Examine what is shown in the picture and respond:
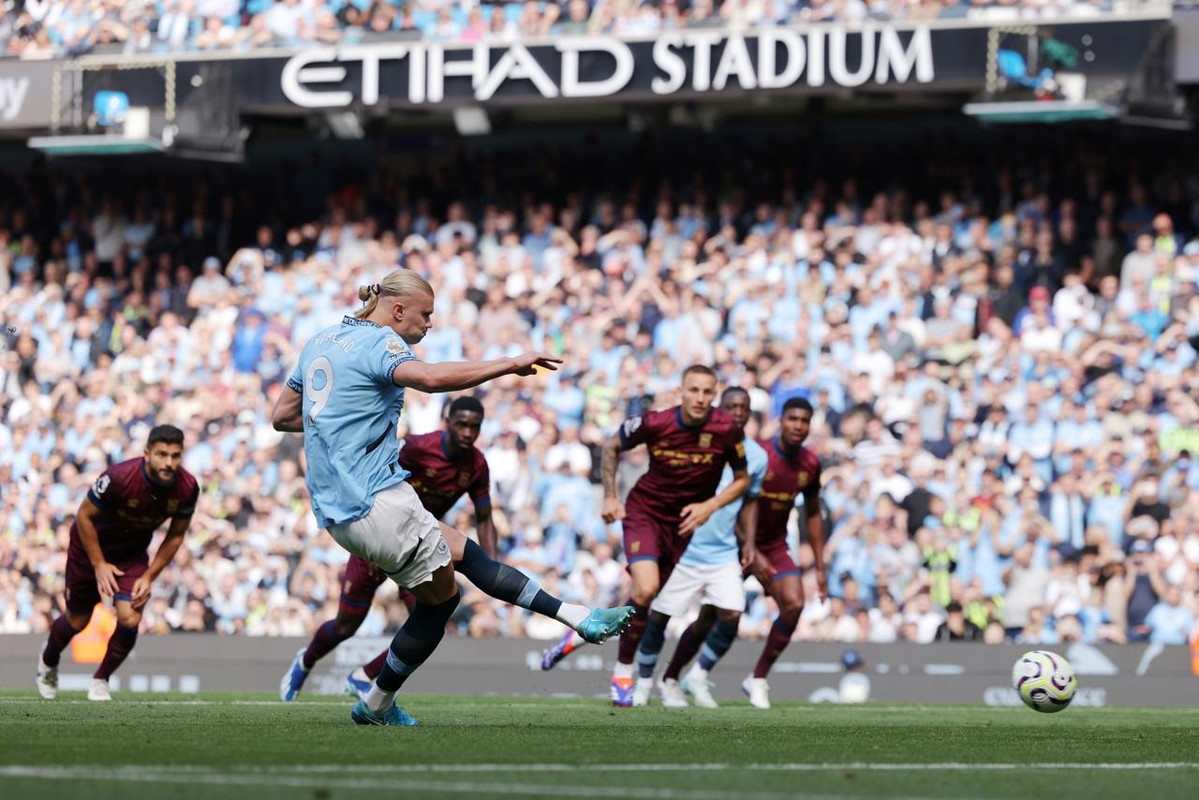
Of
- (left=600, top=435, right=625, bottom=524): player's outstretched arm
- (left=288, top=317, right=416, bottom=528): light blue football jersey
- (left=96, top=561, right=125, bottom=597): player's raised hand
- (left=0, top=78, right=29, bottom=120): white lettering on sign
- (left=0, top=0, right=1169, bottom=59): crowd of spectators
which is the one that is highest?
(left=0, top=0, right=1169, bottom=59): crowd of spectators

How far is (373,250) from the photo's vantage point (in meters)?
25.7

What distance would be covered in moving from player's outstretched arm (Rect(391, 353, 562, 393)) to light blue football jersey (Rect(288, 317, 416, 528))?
1.21ft

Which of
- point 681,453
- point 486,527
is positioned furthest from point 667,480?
point 486,527

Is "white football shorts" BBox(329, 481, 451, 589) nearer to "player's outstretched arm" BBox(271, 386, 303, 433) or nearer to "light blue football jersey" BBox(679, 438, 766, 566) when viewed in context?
"player's outstretched arm" BBox(271, 386, 303, 433)

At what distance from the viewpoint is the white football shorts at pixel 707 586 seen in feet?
50.6

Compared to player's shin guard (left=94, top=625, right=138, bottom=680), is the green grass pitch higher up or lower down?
higher up

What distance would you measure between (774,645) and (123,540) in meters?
5.41

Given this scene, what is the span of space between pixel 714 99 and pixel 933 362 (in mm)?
4782

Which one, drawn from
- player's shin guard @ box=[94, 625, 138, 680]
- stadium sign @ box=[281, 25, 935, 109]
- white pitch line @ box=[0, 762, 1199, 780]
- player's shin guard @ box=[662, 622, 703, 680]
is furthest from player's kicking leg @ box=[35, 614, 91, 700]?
stadium sign @ box=[281, 25, 935, 109]

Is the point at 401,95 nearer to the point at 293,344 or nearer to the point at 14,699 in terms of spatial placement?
the point at 293,344

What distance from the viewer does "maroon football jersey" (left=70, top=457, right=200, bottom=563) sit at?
13.6 m

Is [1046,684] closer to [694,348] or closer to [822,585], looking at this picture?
[822,585]

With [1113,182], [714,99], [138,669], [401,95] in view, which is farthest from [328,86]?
[1113,182]

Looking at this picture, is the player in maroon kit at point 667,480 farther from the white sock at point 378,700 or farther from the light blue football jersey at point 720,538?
the white sock at point 378,700
